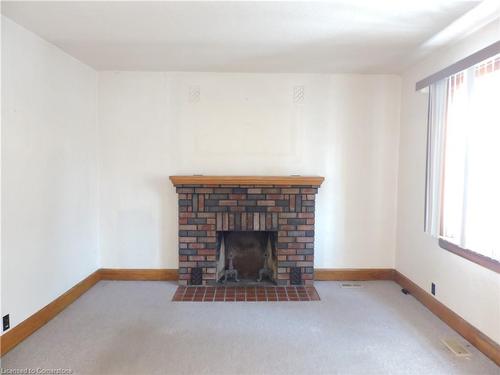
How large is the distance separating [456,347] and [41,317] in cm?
299

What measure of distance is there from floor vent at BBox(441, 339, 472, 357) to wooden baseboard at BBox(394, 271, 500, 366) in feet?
0.28

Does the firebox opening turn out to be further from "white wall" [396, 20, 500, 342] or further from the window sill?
the window sill

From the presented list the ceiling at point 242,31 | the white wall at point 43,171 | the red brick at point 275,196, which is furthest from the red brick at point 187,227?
the ceiling at point 242,31

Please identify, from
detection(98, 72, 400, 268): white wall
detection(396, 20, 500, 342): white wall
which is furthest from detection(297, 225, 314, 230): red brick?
detection(396, 20, 500, 342): white wall

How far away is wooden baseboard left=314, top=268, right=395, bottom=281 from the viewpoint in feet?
12.7

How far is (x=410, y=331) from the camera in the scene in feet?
8.81

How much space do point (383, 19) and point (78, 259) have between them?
3.21 m

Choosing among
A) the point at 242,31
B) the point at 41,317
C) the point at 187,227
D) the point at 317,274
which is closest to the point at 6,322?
the point at 41,317

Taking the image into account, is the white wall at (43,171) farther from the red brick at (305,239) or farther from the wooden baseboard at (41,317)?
the red brick at (305,239)

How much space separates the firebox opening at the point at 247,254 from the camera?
3863 mm

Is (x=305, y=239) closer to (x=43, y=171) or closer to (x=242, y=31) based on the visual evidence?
(x=242, y=31)

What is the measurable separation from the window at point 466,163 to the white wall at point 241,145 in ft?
2.79

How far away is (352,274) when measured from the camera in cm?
388

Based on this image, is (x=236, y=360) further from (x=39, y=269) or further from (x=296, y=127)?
(x=296, y=127)
